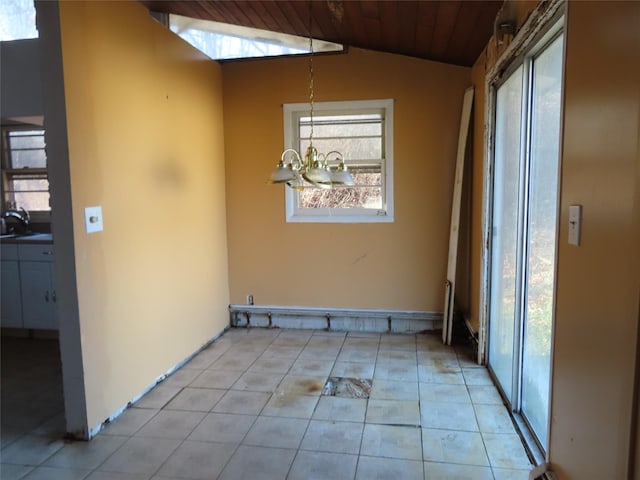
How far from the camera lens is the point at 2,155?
4219 mm

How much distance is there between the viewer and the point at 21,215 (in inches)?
164

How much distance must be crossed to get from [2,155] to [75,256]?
2827 mm

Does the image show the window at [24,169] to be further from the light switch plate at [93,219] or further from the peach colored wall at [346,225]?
the light switch plate at [93,219]

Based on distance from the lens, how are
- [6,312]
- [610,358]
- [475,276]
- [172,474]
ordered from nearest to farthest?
[610,358]
[172,474]
[475,276]
[6,312]

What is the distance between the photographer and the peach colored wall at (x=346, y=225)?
12.4 ft

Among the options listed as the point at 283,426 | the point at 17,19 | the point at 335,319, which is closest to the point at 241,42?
the point at 17,19

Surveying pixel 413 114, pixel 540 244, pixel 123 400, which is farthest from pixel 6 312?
pixel 540 244

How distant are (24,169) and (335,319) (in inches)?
130

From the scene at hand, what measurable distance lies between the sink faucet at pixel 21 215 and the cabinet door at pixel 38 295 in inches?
26.0

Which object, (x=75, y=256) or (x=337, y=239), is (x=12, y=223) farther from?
(x=337, y=239)

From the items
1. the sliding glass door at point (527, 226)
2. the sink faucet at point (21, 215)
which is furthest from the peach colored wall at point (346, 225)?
the sink faucet at point (21, 215)

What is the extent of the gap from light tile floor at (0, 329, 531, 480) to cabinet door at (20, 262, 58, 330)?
1.32ft

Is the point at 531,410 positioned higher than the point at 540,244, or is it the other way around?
the point at 540,244

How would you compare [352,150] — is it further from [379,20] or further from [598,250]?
[598,250]
